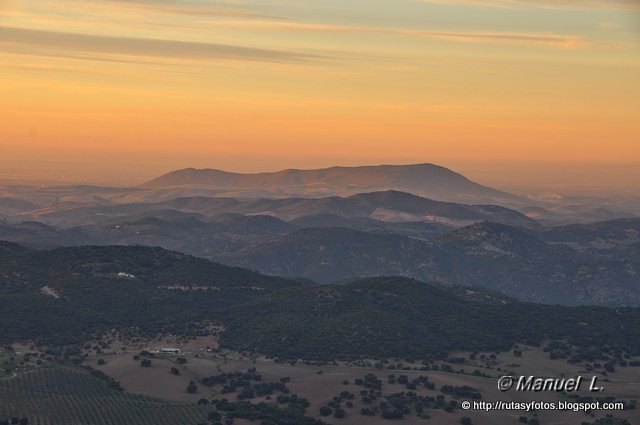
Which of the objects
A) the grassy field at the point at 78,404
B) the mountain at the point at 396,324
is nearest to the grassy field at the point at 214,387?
the grassy field at the point at 78,404

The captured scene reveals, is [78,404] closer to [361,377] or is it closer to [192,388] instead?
[192,388]

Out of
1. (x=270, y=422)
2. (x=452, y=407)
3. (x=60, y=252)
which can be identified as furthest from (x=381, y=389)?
(x=60, y=252)

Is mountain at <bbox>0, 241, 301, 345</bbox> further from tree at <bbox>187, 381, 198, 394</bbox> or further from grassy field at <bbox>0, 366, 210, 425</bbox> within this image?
tree at <bbox>187, 381, 198, 394</bbox>

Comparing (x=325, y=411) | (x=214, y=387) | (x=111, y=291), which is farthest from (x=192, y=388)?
(x=111, y=291)

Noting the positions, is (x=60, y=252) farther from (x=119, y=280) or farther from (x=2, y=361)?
(x=2, y=361)

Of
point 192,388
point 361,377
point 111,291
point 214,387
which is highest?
point 111,291

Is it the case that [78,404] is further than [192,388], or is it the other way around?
[192,388]

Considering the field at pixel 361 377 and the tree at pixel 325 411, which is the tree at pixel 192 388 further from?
the tree at pixel 325 411

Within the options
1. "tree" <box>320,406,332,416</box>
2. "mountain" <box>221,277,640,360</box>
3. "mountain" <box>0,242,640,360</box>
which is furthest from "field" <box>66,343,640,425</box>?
"mountain" <box>0,242,640,360</box>

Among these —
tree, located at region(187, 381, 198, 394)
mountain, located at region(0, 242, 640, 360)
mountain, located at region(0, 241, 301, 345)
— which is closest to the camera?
tree, located at region(187, 381, 198, 394)
